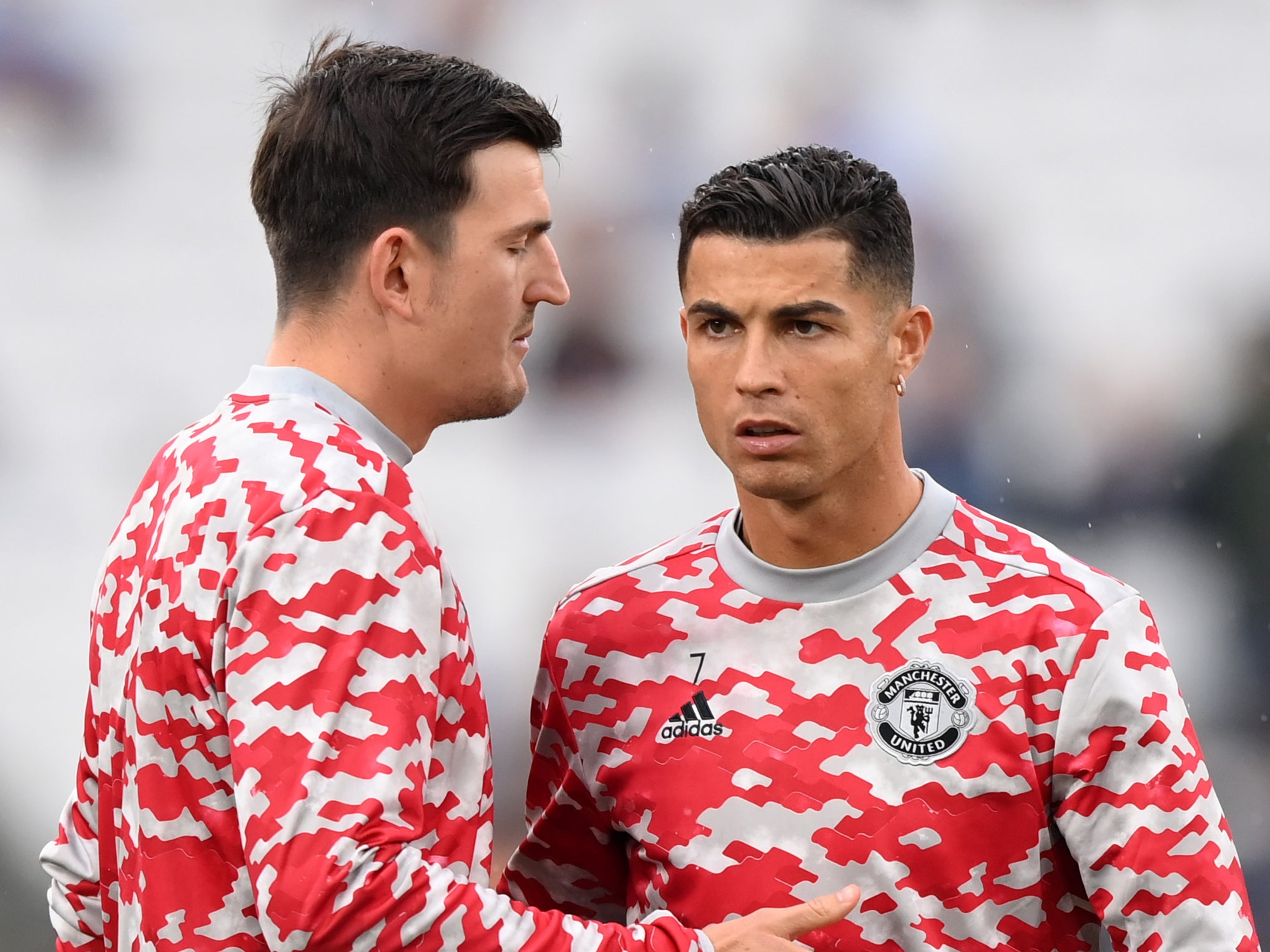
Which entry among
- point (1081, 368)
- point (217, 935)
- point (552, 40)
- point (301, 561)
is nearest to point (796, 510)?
point (301, 561)

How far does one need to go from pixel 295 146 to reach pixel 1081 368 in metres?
2.27

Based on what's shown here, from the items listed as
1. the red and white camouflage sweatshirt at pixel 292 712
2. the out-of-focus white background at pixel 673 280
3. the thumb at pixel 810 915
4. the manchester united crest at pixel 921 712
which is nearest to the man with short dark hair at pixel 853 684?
the manchester united crest at pixel 921 712

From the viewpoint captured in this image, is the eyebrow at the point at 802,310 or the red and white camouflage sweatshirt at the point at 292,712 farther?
the eyebrow at the point at 802,310

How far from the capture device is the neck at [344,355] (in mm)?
1443

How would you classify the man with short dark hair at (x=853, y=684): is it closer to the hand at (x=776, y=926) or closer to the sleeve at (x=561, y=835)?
the sleeve at (x=561, y=835)

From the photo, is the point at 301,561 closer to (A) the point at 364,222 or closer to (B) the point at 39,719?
(A) the point at 364,222

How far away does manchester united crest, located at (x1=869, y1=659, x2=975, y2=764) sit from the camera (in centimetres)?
156

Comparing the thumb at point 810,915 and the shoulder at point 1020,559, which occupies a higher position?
the shoulder at point 1020,559

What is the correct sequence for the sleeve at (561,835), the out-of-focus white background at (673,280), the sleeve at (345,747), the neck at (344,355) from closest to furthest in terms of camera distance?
the sleeve at (345,747) < the neck at (344,355) < the sleeve at (561,835) < the out-of-focus white background at (673,280)

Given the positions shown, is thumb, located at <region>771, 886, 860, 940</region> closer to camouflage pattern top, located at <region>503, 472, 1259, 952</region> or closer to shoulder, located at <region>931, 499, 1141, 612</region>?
camouflage pattern top, located at <region>503, 472, 1259, 952</region>

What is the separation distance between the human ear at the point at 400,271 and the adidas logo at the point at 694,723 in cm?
56

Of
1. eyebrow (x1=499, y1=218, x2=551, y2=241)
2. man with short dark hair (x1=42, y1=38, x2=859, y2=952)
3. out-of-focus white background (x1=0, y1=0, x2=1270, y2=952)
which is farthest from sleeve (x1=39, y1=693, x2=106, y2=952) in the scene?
→ out-of-focus white background (x1=0, y1=0, x2=1270, y2=952)

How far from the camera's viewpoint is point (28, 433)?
3.22 metres

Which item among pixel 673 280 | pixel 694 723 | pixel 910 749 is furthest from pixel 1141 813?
Answer: pixel 673 280
